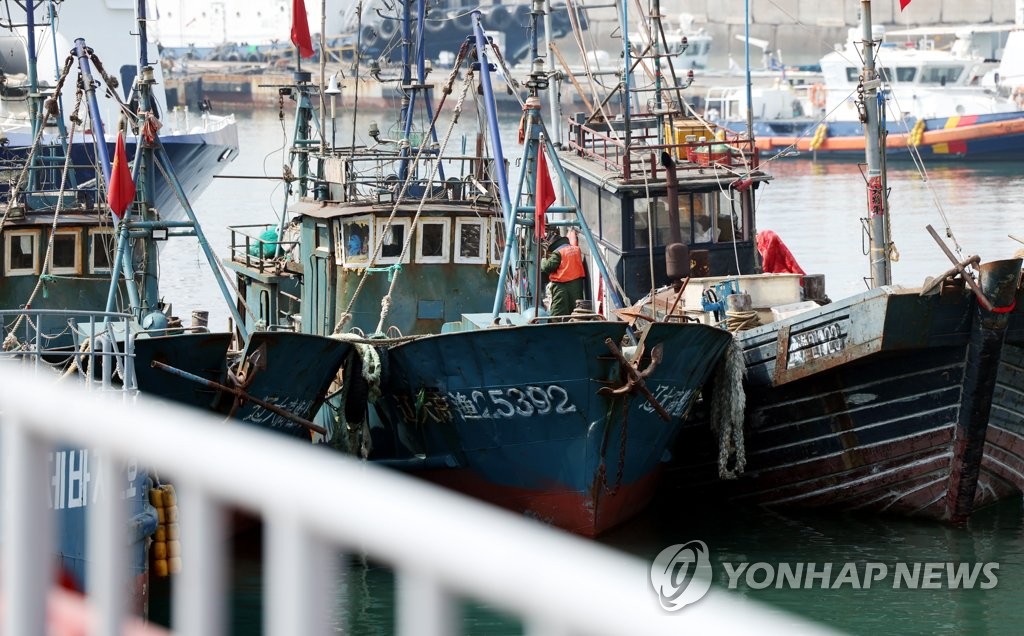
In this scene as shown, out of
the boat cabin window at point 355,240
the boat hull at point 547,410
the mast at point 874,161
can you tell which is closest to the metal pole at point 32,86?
the boat cabin window at point 355,240

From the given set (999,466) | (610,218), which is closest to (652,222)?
(610,218)

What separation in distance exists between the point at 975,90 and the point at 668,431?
149ft

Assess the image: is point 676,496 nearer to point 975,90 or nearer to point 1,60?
point 1,60

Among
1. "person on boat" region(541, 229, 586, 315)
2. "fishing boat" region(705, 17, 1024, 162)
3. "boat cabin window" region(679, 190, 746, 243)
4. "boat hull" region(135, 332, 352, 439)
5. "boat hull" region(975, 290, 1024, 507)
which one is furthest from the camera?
"fishing boat" region(705, 17, 1024, 162)

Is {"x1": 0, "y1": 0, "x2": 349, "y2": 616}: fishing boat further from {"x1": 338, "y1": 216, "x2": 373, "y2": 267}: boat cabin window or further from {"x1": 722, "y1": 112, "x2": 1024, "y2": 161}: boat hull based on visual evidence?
{"x1": 722, "y1": 112, "x2": 1024, "y2": 161}: boat hull

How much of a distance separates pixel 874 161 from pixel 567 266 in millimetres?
3431

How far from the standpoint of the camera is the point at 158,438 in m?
2.33

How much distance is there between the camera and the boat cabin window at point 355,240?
16.4 metres

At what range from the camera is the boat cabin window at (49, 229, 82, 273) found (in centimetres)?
1797

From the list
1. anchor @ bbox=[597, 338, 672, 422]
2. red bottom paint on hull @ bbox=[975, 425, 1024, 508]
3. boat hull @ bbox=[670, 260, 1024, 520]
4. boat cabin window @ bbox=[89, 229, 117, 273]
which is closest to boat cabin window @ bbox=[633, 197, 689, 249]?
boat hull @ bbox=[670, 260, 1024, 520]

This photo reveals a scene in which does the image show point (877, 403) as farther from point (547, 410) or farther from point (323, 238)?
point (323, 238)

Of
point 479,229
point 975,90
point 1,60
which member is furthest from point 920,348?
point 975,90

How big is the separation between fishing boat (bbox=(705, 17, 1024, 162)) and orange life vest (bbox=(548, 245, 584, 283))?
37725 mm

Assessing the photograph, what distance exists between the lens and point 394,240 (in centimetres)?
1645
